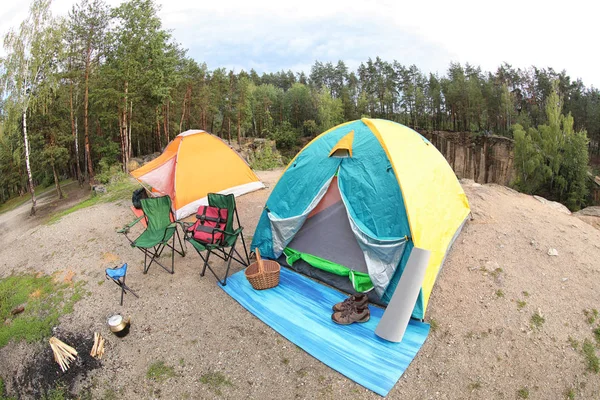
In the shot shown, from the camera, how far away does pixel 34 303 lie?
206 inches

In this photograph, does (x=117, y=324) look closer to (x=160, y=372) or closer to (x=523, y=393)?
(x=160, y=372)

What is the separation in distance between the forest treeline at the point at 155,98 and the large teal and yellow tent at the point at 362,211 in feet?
41.4

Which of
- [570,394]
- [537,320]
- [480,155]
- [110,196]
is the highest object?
[110,196]

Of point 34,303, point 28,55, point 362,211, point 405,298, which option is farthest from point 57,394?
point 28,55

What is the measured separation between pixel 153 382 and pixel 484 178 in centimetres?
3212

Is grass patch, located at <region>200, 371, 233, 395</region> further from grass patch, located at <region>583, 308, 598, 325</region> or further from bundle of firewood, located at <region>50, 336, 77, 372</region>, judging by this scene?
grass patch, located at <region>583, 308, 598, 325</region>

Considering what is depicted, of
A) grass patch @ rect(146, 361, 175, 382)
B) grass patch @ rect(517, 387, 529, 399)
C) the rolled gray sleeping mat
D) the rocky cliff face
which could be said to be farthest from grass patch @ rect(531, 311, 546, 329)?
the rocky cliff face

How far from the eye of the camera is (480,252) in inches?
221

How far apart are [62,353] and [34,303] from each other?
1.84m

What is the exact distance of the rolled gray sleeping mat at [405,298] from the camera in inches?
151

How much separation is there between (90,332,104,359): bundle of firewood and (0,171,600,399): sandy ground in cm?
11

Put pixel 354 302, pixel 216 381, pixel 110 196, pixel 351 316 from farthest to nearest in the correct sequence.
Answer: pixel 110 196 < pixel 354 302 < pixel 351 316 < pixel 216 381

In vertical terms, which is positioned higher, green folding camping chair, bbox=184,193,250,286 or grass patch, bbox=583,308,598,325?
green folding camping chair, bbox=184,193,250,286

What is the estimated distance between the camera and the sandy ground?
11.0 ft
